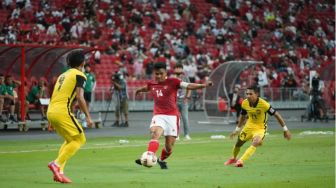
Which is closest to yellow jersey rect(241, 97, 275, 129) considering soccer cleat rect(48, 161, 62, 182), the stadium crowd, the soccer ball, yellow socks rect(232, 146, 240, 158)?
yellow socks rect(232, 146, 240, 158)

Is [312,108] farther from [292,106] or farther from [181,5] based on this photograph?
[181,5]

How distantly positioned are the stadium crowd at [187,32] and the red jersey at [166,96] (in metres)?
20.5

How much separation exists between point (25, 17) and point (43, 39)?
193 centimetres

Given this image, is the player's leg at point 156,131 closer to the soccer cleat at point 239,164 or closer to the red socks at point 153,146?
the red socks at point 153,146

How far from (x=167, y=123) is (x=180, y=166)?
1169 mm

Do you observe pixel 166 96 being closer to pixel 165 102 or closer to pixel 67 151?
pixel 165 102

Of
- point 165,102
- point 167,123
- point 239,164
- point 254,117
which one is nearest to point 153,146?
point 167,123

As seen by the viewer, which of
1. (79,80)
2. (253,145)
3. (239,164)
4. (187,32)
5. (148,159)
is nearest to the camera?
(79,80)

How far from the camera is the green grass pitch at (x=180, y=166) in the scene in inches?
520

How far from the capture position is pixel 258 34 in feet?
174

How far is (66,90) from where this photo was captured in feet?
44.2

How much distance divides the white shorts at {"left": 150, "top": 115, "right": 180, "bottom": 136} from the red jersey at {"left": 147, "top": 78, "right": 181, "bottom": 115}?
9cm

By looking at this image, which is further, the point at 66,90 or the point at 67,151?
the point at 66,90

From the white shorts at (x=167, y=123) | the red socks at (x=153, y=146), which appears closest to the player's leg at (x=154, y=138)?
the red socks at (x=153, y=146)
